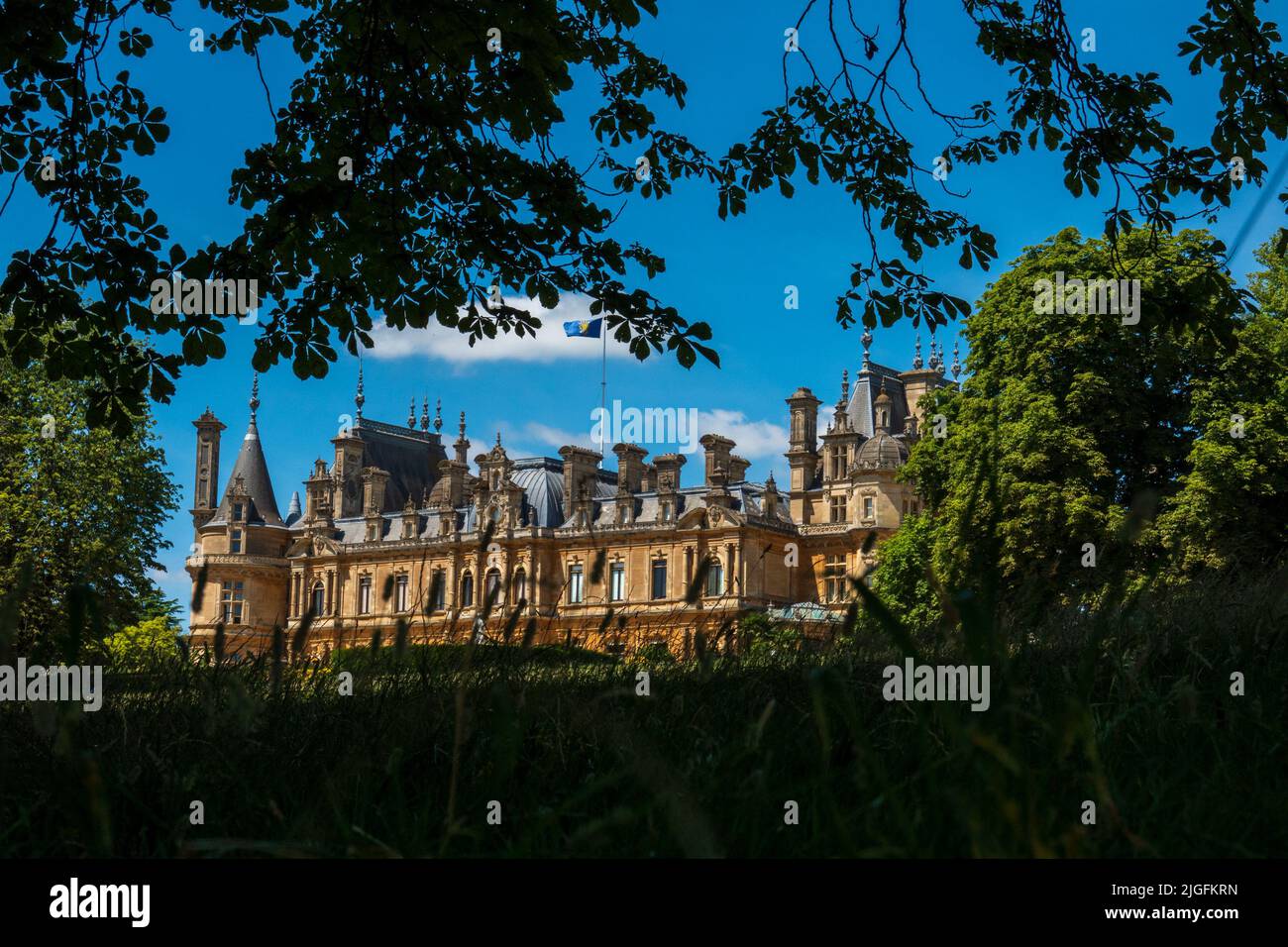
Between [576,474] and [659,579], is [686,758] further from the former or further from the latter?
[576,474]

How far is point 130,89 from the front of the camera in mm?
10172

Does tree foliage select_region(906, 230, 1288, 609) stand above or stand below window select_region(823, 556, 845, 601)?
Answer: above

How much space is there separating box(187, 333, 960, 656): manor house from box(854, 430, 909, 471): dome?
101 millimetres

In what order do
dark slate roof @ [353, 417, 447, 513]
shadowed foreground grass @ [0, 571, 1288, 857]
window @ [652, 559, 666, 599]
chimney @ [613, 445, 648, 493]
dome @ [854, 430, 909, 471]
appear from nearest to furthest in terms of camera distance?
shadowed foreground grass @ [0, 571, 1288, 857], dome @ [854, 430, 909, 471], window @ [652, 559, 666, 599], chimney @ [613, 445, 648, 493], dark slate roof @ [353, 417, 447, 513]

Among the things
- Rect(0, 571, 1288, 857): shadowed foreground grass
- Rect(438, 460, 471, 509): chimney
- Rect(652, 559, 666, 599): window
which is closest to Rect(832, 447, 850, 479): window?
Rect(652, 559, 666, 599): window

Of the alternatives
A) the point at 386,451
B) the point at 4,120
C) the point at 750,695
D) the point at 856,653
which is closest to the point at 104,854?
the point at 750,695

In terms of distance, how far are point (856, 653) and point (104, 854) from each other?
3729mm

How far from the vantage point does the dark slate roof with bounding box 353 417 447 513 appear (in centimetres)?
9288

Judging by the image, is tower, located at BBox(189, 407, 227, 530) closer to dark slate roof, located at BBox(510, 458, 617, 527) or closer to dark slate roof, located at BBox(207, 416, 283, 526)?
dark slate roof, located at BBox(207, 416, 283, 526)

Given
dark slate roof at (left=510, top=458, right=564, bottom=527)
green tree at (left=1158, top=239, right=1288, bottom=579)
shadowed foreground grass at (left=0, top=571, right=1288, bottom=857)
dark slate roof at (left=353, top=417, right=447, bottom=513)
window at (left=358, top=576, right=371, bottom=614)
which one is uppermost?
dark slate roof at (left=353, top=417, right=447, bottom=513)

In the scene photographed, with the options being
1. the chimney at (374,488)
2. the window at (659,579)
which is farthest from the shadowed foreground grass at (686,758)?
the chimney at (374,488)

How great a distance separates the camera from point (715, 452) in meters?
75.7

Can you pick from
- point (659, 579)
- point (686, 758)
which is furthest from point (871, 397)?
point (686, 758)

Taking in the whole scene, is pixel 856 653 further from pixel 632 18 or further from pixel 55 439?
→ pixel 55 439
